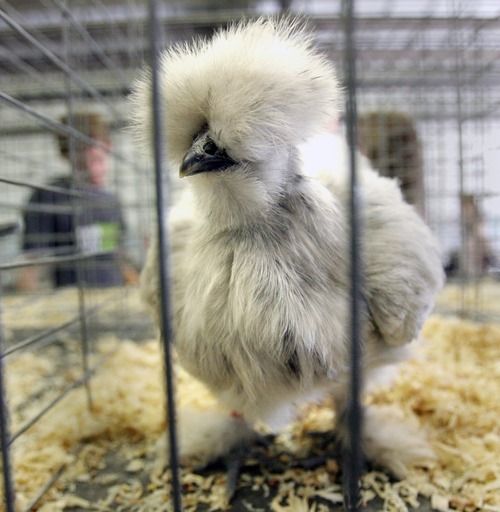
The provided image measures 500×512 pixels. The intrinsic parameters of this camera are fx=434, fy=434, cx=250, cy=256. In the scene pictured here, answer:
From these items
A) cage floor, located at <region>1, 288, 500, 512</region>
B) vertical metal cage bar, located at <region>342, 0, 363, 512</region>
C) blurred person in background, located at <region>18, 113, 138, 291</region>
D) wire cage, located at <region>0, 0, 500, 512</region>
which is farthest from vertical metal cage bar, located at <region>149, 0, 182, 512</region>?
blurred person in background, located at <region>18, 113, 138, 291</region>

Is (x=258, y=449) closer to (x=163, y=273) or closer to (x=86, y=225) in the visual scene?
(x=163, y=273)

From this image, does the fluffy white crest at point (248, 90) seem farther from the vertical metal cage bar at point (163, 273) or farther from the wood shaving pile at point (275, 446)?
the wood shaving pile at point (275, 446)

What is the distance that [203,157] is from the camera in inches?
34.4

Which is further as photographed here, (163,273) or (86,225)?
(86,225)

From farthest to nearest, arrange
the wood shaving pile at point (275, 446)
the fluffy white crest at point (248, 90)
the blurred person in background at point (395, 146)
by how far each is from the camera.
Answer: the blurred person in background at point (395, 146)
the wood shaving pile at point (275, 446)
the fluffy white crest at point (248, 90)

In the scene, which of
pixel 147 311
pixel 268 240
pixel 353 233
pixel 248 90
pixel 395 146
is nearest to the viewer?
pixel 353 233

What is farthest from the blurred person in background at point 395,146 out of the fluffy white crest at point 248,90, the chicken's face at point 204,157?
the chicken's face at point 204,157

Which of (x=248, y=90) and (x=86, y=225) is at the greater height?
(x=248, y=90)

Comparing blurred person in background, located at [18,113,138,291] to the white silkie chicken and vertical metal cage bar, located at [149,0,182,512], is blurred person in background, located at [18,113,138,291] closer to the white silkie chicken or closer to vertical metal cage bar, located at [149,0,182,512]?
the white silkie chicken

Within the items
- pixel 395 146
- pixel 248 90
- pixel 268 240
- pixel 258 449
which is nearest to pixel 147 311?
pixel 258 449

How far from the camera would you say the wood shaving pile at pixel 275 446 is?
3.59 feet

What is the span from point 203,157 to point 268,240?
234mm

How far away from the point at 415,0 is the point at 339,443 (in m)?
2.10

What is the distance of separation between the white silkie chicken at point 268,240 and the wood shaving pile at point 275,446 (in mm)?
154
